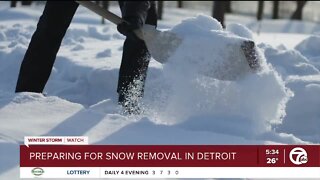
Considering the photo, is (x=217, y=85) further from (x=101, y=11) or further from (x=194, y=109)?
(x=101, y=11)

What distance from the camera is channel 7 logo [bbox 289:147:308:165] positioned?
1980 mm

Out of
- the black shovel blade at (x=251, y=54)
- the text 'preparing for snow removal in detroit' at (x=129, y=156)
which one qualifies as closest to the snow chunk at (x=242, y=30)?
the black shovel blade at (x=251, y=54)

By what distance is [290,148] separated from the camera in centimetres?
204

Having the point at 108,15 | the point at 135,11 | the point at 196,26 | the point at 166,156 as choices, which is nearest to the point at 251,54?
the point at 196,26

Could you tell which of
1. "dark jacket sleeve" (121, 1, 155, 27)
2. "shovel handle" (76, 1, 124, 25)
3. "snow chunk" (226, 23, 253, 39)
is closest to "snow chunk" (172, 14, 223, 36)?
"dark jacket sleeve" (121, 1, 155, 27)

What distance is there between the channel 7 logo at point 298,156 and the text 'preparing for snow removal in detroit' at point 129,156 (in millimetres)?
225

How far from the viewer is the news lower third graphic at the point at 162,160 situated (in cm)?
181

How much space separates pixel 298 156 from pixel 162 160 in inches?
19.6

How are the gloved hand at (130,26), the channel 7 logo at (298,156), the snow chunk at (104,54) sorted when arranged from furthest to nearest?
the snow chunk at (104,54) < the gloved hand at (130,26) < the channel 7 logo at (298,156)

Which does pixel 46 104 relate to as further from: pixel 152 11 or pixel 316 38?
pixel 316 38

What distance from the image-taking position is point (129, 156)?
190 cm

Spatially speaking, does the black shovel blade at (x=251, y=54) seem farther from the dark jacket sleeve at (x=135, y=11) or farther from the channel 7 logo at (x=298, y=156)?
the channel 7 logo at (x=298, y=156)

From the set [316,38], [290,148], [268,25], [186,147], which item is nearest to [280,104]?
[290,148]

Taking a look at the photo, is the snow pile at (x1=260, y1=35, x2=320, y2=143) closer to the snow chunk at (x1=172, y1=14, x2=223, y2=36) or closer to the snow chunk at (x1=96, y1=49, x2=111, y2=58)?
the snow chunk at (x1=172, y1=14, x2=223, y2=36)
